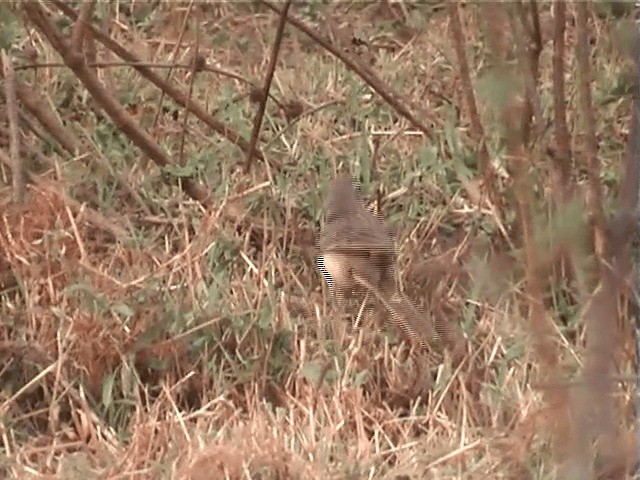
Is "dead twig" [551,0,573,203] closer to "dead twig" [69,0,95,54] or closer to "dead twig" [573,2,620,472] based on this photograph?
"dead twig" [573,2,620,472]

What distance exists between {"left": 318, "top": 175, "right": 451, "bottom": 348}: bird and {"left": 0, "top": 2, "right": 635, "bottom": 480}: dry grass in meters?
0.04

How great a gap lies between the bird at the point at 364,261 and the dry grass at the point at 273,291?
4cm

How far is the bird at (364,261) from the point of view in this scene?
2461mm

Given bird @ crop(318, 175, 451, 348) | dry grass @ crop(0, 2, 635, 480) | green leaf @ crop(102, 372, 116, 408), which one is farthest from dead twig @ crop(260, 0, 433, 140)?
green leaf @ crop(102, 372, 116, 408)

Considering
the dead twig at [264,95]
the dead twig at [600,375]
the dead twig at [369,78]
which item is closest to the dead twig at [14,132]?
the dead twig at [264,95]

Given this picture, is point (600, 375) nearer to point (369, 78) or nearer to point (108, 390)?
point (108, 390)

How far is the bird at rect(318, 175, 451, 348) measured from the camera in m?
2.46

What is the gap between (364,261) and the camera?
254 centimetres

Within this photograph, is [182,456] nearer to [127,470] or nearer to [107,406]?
[127,470]

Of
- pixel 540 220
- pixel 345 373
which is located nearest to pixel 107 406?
pixel 345 373

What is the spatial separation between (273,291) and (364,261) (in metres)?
0.19

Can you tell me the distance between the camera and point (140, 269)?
262 centimetres

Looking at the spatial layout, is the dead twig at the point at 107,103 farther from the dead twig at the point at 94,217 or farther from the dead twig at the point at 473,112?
the dead twig at the point at 473,112

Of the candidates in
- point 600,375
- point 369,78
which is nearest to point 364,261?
point 369,78
